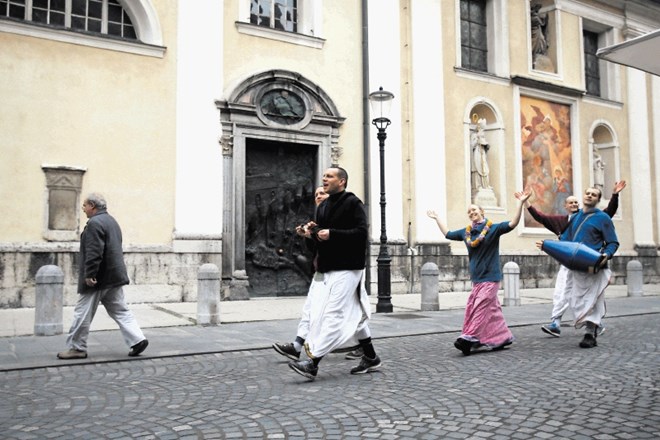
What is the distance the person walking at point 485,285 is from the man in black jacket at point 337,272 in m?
1.69

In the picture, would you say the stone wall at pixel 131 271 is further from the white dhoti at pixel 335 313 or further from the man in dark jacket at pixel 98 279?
the white dhoti at pixel 335 313

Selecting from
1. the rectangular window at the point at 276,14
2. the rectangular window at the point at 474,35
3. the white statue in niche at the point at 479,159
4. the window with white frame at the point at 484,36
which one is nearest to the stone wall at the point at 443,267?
the white statue in niche at the point at 479,159

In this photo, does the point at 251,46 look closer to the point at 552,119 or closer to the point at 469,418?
the point at 552,119

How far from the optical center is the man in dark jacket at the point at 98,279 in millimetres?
6598

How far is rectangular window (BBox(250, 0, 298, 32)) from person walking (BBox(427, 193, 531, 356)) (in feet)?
31.6

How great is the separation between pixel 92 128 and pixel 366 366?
8.95 meters

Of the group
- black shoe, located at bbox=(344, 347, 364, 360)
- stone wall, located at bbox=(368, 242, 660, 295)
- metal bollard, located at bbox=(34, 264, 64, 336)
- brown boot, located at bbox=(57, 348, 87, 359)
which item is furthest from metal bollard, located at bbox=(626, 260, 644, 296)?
brown boot, located at bbox=(57, 348, 87, 359)

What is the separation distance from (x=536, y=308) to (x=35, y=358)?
911 centimetres

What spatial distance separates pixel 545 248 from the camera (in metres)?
7.61

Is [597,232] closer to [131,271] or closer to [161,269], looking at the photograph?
[161,269]

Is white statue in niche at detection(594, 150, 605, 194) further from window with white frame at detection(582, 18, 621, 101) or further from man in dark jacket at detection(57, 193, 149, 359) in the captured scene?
man in dark jacket at detection(57, 193, 149, 359)

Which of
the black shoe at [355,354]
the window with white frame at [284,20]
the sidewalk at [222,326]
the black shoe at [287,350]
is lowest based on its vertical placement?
the black shoe at [355,354]

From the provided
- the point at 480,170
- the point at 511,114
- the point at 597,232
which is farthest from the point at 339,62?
the point at 597,232

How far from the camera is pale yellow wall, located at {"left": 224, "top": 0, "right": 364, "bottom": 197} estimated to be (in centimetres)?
1475
